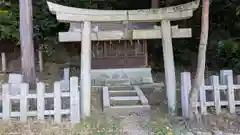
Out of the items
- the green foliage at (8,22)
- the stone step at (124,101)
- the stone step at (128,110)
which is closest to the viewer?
the stone step at (128,110)

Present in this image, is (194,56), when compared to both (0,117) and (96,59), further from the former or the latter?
(0,117)

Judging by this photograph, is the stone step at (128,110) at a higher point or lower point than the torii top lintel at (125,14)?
lower

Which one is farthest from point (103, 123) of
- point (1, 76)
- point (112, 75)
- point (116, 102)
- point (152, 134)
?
point (1, 76)

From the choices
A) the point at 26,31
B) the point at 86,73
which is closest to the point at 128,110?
the point at 86,73

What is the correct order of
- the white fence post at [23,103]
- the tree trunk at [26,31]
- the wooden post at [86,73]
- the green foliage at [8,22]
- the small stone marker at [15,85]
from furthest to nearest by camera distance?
the green foliage at [8,22]
the tree trunk at [26,31]
the wooden post at [86,73]
the small stone marker at [15,85]
the white fence post at [23,103]

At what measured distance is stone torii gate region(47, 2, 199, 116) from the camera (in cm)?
555

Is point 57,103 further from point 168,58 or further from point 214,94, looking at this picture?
point 214,94

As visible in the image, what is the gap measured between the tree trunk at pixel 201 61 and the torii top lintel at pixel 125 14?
85 centimetres

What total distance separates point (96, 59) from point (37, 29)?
3459 mm

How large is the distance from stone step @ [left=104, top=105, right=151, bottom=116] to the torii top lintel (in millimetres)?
1848

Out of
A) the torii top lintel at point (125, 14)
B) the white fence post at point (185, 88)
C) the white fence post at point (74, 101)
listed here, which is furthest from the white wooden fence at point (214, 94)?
the white fence post at point (74, 101)

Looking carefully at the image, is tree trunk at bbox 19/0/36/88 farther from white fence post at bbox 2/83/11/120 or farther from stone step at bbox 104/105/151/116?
stone step at bbox 104/105/151/116

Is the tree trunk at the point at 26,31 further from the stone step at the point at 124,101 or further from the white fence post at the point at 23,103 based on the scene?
the stone step at the point at 124,101

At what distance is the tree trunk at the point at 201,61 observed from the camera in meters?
4.82
